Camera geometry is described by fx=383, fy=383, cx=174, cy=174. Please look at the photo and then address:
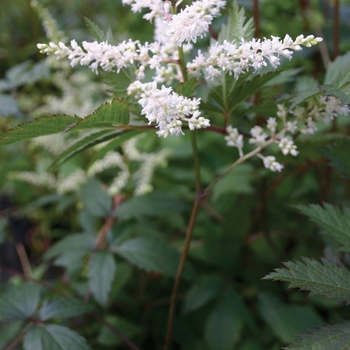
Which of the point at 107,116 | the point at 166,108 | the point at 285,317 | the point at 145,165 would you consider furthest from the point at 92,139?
the point at 285,317

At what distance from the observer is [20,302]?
3.44 feet

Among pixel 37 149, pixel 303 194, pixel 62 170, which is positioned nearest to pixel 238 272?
pixel 303 194

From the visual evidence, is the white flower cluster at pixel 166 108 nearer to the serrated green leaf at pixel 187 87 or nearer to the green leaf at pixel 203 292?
the serrated green leaf at pixel 187 87

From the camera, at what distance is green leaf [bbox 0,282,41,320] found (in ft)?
3.27

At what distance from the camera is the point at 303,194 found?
61.1 inches

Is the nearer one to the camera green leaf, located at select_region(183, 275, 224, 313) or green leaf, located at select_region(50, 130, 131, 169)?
green leaf, located at select_region(50, 130, 131, 169)

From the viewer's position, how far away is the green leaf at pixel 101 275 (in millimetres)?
1034

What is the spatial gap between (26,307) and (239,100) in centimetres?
78

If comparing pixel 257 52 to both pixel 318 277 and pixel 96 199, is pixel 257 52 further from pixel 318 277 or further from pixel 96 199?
pixel 96 199

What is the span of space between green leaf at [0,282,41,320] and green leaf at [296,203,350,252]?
2.46ft

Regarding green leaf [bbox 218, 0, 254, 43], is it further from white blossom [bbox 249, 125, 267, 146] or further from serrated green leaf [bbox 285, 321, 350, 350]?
serrated green leaf [bbox 285, 321, 350, 350]

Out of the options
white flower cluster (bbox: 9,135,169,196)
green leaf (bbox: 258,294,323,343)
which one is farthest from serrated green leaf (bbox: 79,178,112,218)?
green leaf (bbox: 258,294,323,343)

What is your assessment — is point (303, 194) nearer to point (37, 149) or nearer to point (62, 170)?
point (62, 170)

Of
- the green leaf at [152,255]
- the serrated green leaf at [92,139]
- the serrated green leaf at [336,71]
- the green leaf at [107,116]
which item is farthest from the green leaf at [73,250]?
the serrated green leaf at [336,71]
